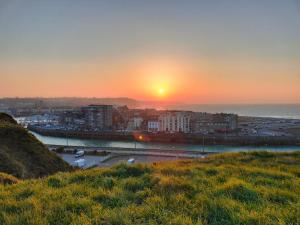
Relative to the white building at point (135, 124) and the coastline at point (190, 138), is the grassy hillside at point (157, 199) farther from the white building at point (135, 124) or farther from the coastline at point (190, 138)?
the white building at point (135, 124)

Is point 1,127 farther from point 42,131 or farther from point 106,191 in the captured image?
point 42,131

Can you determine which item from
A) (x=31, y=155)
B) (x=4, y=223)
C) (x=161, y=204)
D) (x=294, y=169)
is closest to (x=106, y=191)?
(x=161, y=204)

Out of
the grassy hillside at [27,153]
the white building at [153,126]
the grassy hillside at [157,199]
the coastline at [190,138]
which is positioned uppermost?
the grassy hillside at [157,199]

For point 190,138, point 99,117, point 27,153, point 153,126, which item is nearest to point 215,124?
point 153,126

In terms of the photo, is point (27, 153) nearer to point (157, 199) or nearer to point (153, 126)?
point (157, 199)

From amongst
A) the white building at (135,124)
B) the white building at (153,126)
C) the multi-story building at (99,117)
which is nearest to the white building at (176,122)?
the white building at (153,126)

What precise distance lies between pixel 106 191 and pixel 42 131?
5252 cm

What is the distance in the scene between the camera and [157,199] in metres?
2.66

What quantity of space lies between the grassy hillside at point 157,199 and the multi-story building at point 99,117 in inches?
2088

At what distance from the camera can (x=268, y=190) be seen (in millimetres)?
2998

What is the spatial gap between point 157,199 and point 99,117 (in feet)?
183

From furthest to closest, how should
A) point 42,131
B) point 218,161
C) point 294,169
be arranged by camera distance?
point 42,131 < point 218,161 < point 294,169

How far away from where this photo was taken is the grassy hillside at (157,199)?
2.25 meters

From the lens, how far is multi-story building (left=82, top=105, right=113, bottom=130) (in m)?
57.0
